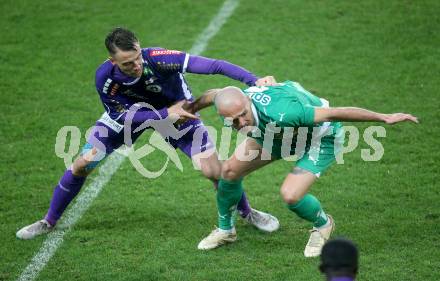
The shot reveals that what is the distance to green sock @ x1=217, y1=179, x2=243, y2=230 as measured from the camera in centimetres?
643

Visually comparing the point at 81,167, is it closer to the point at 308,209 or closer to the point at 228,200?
the point at 228,200

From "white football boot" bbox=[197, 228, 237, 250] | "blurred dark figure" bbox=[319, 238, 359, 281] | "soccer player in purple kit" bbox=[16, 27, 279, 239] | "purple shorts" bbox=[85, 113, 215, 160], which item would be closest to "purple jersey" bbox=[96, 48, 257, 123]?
"soccer player in purple kit" bbox=[16, 27, 279, 239]

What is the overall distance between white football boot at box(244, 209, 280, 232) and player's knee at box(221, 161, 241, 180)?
0.72 meters

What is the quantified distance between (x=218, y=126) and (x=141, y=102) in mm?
2340

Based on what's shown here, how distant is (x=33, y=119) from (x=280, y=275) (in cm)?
423

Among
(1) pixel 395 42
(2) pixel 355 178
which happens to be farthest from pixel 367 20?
(2) pixel 355 178

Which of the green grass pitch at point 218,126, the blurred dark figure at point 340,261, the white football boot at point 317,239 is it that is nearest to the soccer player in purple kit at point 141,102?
the green grass pitch at point 218,126

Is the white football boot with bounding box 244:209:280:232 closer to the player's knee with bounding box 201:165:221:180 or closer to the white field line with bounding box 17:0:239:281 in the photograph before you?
the player's knee with bounding box 201:165:221:180

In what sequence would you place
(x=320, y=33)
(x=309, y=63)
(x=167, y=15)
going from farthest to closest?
(x=167, y=15)
(x=320, y=33)
(x=309, y=63)

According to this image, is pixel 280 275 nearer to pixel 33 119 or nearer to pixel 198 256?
pixel 198 256

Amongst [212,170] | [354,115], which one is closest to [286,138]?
[354,115]

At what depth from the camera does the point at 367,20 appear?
1090cm

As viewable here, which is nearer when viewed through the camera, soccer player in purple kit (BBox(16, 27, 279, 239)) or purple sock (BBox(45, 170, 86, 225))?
soccer player in purple kit (BBox(16, 27, 279, 239))

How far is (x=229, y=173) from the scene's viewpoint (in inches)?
250
